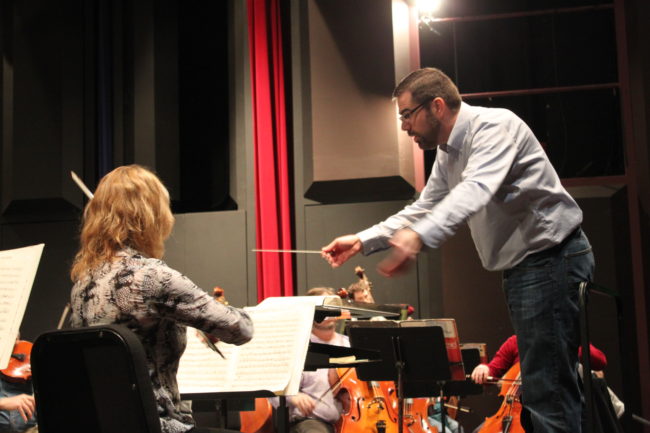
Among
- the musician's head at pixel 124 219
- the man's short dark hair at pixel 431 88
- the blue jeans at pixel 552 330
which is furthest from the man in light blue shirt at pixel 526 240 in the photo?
the musician's head at pixel 124 219

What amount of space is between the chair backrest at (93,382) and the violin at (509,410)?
2657mm

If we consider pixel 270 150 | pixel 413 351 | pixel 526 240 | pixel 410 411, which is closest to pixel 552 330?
pixel 526 240

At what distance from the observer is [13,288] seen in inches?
96.1

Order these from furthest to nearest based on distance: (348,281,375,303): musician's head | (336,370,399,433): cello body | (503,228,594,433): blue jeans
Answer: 1. (348,281,375,303): musician's head
2. (336,370,399,433): cello body
3. (503,228,594,433): blue jeans

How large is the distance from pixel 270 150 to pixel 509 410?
237cm

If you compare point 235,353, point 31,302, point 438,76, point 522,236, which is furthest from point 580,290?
point 31,302

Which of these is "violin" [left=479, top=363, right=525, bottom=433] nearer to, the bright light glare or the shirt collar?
the shirt collar

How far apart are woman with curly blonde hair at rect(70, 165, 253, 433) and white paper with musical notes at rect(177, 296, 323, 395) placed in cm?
45

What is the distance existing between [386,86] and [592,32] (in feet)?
6.06

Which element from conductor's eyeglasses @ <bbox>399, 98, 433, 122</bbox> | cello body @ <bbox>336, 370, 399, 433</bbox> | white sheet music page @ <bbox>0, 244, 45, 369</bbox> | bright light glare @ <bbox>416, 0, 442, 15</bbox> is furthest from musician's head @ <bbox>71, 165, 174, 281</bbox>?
bright light glare @ <bbox>416, 0, 442, 15</bbox>

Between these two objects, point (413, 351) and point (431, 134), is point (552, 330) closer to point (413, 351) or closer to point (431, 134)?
point (431, 134)

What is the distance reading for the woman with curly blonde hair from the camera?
200 centimetres

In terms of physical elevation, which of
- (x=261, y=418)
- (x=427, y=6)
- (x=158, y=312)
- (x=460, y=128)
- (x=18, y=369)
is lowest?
Result: (x=261, y=418)

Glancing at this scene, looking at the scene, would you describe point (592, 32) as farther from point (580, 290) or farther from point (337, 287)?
point (580, 290)
